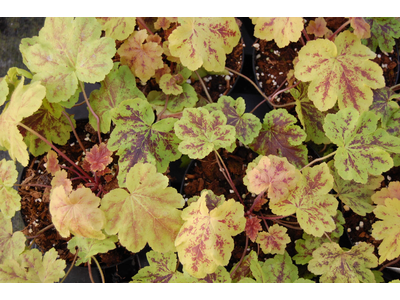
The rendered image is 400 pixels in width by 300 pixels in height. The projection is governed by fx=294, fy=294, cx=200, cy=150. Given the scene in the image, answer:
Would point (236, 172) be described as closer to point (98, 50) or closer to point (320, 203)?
point (320, 203)

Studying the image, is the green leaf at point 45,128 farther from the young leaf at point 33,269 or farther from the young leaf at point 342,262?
the young leaf at point 342,262

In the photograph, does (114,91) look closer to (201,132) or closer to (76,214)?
(201,132)

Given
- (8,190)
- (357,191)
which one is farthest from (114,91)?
(357,191)

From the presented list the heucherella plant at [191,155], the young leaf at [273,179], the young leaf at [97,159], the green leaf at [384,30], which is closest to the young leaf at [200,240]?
the heucherella plant at [191,155]

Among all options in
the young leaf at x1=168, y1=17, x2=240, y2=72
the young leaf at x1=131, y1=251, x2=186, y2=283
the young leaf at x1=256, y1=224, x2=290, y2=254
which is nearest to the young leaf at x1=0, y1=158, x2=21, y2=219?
the young leaf at x1=131, y1=251, x2=186, y2=283

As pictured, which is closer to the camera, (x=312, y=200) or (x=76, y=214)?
(x=76, y=214)

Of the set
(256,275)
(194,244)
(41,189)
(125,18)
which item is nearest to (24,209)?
(41,189)
